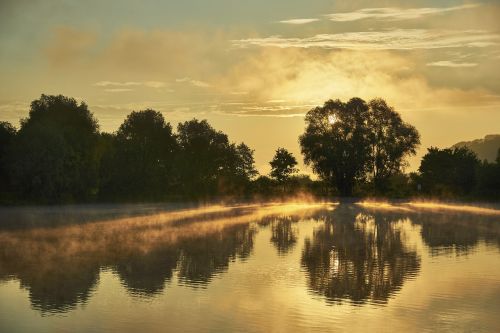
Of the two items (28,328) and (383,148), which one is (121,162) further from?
(28,328)

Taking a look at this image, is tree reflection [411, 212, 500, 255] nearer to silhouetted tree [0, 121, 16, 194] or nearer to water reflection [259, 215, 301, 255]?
water reflection [259, 215, 301, 255]

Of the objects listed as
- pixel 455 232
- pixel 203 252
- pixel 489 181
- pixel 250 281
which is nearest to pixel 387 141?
pixel 489 181

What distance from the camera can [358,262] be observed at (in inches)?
1254

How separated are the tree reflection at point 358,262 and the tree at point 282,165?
303 ft

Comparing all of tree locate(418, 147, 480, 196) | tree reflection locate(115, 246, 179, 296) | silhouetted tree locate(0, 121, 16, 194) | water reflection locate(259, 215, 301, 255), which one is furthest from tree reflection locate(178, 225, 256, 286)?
tree locate(418, 147, 480, 196)

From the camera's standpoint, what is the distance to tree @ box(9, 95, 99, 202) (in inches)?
3957

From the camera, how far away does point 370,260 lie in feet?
107

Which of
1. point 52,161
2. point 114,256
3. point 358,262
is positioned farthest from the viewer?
point 52,161

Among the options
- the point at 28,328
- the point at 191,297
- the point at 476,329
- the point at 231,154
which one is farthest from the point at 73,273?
the point at 231,154

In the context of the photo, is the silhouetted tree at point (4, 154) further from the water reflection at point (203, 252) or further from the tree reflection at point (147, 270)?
the tree reflection at point (147, 270)

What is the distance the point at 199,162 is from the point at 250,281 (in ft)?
425

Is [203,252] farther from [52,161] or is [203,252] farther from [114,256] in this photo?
[52,161]

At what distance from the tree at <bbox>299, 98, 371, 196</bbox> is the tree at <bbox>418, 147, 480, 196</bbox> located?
41.7ft

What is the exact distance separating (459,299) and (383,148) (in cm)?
11098
